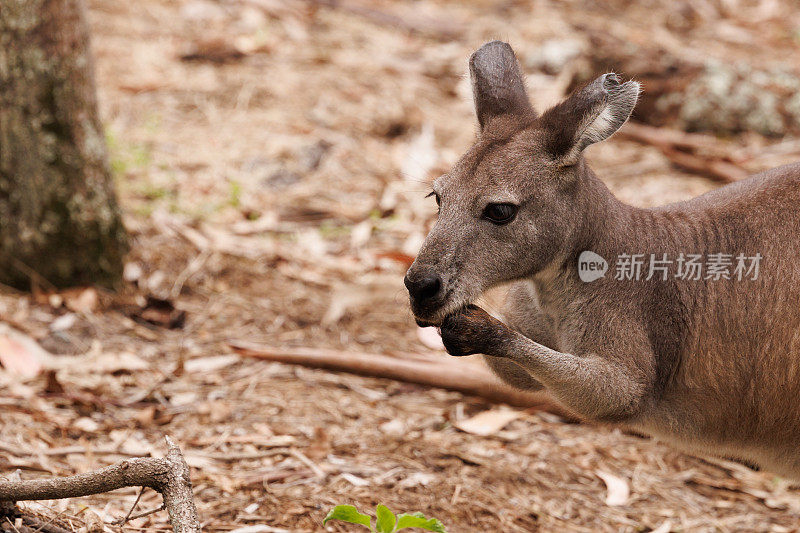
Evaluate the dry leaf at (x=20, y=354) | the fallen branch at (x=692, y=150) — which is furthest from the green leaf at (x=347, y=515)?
the fallen branch at (x=692, y=150)

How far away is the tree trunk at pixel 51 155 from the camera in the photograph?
5.12 m

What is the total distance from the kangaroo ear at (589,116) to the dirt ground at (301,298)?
0.75 m

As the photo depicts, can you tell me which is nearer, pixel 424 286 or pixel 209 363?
pixel 424 286

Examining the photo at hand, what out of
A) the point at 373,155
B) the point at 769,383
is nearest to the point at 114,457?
the point at 769,383

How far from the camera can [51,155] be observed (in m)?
5.29

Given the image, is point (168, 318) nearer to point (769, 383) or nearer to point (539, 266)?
point (539, 266)

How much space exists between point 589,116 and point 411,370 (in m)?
2.21

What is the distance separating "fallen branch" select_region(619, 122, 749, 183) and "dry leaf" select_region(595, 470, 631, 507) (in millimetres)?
4038

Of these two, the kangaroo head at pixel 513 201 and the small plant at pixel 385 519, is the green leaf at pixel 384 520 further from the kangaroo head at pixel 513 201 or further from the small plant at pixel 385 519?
the kangaroo head at pixel 513 201

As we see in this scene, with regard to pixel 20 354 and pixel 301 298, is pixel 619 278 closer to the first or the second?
A: pixel 301 298

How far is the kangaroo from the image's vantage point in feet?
11.6

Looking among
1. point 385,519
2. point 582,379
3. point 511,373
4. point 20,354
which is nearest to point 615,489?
point 511,373

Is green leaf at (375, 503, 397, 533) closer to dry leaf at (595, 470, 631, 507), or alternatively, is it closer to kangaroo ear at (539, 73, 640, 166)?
kangaroo ear at (539, 73, 640, 166)

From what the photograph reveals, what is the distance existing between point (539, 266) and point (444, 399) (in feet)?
5.98
